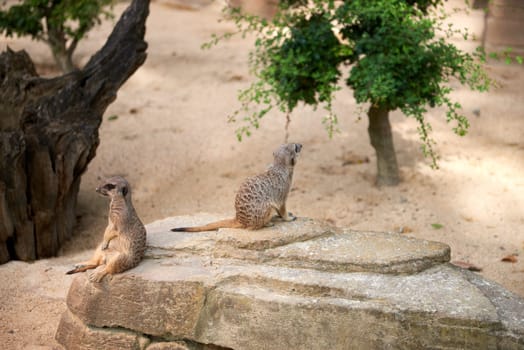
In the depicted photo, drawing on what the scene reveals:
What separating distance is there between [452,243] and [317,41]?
2.06 metres

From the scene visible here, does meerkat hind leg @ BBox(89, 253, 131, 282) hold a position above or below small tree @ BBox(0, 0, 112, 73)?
below

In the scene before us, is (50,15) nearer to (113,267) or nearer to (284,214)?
(284,214)

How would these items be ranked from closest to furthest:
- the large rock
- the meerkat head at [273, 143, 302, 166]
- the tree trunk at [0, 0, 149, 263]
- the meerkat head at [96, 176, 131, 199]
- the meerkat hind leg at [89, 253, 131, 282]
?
the large rock < the meerkat hind leg at [89, 253, 131, 282] < the meerkat head at [96, 176, 131, 199] < the meerkat head at [273, 143, 302, 166] < the tree trunk at [0, 0, 149, 263]

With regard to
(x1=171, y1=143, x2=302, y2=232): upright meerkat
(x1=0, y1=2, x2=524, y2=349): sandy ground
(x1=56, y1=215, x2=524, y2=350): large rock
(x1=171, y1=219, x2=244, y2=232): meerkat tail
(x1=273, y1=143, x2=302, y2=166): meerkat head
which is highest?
(x1=273, y1=143, x2=302, y2=166): meerkat head

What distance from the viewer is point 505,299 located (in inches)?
148

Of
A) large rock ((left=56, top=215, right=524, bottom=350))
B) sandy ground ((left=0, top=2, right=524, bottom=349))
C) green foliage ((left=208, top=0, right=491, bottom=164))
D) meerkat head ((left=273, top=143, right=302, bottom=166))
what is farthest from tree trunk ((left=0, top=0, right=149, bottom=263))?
meerkat head ((left=273, top=143, right=302, bottom=166))

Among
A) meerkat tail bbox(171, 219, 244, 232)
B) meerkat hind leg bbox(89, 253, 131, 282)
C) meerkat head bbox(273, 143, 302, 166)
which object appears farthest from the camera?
meerkat head bbox(273, 143, 302, 166)

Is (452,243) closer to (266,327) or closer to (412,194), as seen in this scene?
(412,194)

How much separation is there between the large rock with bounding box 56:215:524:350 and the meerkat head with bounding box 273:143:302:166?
0.45 meters

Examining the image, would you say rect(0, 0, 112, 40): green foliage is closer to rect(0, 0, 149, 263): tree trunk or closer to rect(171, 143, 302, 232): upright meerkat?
rect(0, 0, 149, 263): tree trunk

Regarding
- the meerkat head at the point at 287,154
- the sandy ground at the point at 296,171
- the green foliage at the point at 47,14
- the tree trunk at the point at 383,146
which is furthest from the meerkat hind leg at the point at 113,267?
the green foliage at the point at 47,14

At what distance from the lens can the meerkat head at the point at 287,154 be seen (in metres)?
4.35

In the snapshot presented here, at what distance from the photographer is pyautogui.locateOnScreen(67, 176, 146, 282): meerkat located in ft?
12.7

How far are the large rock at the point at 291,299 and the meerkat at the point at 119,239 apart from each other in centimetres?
7
